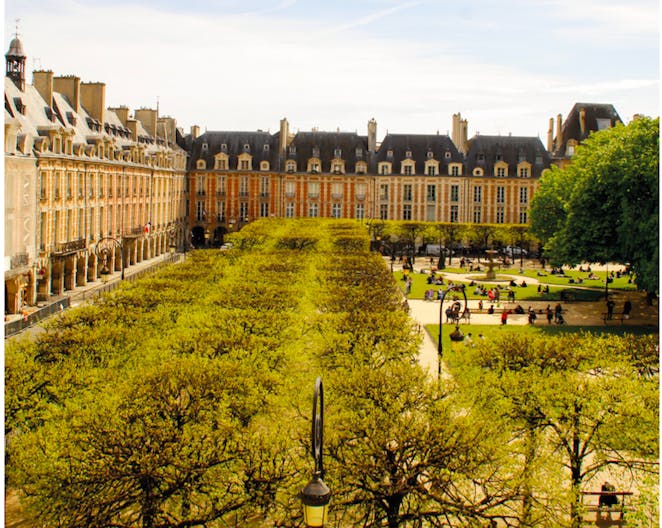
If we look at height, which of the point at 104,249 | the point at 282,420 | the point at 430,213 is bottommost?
the point at 282,420

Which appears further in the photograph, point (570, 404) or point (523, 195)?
point (523, 195)

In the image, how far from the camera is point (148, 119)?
7731cm

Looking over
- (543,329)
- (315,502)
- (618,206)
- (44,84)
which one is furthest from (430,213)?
(315,502)

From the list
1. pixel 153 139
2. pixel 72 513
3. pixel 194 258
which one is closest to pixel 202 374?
pixel 72 513

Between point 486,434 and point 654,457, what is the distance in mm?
3862

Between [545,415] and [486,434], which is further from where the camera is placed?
[545,415]

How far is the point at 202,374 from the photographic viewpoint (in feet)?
61.8

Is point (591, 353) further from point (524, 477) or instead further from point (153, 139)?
point (153, 139)

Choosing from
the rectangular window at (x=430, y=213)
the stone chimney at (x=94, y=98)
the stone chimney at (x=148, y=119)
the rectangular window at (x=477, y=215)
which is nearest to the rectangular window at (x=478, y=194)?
the rectangular window at (x=477, y=215)

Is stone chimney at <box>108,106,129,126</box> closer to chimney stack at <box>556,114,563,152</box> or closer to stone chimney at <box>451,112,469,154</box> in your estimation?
stone chimney at <box>451,112,469,154</box>

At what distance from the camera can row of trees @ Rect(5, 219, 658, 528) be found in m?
15.3

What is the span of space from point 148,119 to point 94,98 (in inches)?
646

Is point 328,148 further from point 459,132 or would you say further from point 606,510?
point 606,510

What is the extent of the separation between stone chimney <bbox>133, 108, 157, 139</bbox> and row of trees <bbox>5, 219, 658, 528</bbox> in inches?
2014
